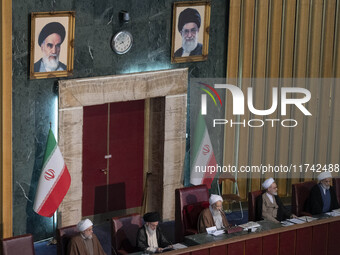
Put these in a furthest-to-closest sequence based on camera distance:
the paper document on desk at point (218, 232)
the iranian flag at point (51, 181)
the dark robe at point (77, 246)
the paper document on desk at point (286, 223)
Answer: the iranian flag at point (51, 181)
the paper document on desk at point (286, 223)
the paper document on desk at point (218, 232)
the dark robe at point (77, 246)

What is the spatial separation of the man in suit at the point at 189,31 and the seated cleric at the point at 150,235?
2.75 meters

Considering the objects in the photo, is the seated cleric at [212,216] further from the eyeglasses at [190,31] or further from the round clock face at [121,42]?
the eyeglasses at [190,31]

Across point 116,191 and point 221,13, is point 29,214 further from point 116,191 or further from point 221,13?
point 221,13

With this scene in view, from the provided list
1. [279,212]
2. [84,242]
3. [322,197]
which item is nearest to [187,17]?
[279,212]

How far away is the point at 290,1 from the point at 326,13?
25.5 inches

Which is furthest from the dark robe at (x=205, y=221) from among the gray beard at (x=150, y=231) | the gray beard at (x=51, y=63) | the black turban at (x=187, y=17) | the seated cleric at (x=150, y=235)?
the black turban at (x=187, y=17)

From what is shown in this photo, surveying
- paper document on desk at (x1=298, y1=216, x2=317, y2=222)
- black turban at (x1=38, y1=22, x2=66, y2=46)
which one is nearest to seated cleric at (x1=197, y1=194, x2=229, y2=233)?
paper document on desk at (x1=298, y1=216, x2=317, y2=222)

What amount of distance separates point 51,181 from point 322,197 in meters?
3.44

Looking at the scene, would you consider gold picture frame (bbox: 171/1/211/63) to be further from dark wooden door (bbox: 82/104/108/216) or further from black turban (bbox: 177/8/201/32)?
dark wooden door (bbox: 82/104/108/216)

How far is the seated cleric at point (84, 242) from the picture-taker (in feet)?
27.3

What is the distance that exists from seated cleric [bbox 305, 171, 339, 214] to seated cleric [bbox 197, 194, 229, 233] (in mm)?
1256

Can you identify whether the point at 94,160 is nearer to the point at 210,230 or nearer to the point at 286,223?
the point at 210,230

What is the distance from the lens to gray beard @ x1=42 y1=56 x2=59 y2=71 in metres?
9.44

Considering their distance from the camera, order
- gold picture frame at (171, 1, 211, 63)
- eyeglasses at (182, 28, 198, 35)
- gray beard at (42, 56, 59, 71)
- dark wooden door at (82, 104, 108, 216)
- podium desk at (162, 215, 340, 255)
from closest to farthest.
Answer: podium desk at (162, 215, 340, 255) < gray beard at (42, 56, 59, 71) < dark wooden door at (82, 104, 108, 216) < gold picture frame at (171, 1, 211, 63) < eyeglasses at (182, 28, 198, 35)
